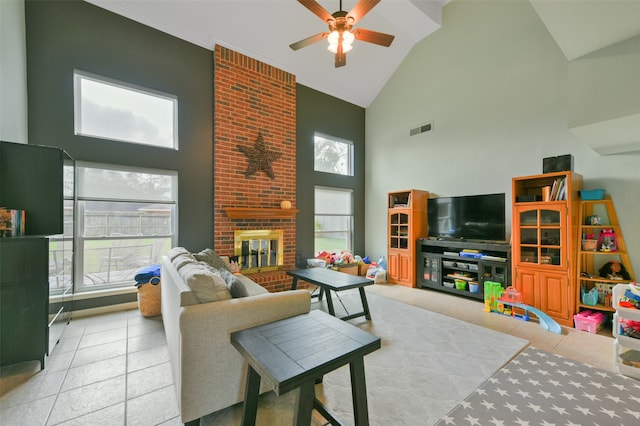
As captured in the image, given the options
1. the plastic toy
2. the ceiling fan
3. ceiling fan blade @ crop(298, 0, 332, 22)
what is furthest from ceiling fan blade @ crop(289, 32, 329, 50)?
the plastic toy

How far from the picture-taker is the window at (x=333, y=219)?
18.3ft

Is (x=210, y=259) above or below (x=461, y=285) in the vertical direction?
above

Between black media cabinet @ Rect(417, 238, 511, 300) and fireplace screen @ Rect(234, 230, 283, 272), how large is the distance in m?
2.60

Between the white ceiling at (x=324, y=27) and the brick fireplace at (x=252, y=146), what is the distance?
322 millimetres

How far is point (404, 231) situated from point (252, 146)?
10.6 feet

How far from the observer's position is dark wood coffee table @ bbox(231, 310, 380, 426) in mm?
1137

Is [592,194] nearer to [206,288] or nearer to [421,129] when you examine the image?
[421,129]

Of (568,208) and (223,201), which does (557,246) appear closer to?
(568,208)

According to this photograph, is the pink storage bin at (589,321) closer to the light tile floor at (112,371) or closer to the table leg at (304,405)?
the light tile floor at (112,371)

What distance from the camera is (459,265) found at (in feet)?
14.0

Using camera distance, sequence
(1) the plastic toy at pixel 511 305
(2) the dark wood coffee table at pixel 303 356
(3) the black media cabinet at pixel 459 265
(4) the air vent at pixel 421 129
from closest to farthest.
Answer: (2) the dark wood coffee table at pixel 303 356, (1) the plastic toy at pixel 511 305, (3) the black media cabinet at pixel 459 265, (4) the air vent at pixel 421 129

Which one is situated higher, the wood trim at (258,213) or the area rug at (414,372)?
the wood trim at (258,213)

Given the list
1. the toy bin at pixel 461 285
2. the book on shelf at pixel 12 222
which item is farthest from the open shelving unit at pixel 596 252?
the book on shelf at pixel 12 222

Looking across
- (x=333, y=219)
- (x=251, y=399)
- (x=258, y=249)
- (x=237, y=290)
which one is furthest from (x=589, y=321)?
(x=258, y=249)
